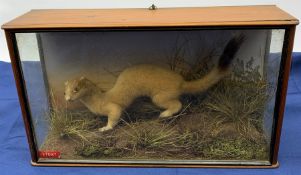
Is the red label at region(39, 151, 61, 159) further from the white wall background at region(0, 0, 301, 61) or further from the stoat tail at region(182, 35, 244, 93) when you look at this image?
the white wall background at region(0, 0, 301, 61)

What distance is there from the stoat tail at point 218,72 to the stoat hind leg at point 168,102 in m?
0.04

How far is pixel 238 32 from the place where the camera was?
99cm

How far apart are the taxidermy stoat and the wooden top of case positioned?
13 cm

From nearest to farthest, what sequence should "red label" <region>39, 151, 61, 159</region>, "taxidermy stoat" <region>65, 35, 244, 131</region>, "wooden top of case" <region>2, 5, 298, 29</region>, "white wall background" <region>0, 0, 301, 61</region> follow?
"wooden top of case" <region>2, 5, 298, 29</region>, "taxidermy stoat" <region>65, 35, 244, 131</region>, "red label" <region>39, 151, 61, 159</region>, "white wall background" <region>0, 0, 301, 61</region>

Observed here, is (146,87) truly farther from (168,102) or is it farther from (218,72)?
(218,72)

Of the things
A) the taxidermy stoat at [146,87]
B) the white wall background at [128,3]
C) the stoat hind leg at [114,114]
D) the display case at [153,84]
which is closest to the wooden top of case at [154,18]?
the display case at [153,84]

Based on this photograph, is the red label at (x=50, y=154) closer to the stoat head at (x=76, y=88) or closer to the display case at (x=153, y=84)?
the display case at (x=153, y=84)

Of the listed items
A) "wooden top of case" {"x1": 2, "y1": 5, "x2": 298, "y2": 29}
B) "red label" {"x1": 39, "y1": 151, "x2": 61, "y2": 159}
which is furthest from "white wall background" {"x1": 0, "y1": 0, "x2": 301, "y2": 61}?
"red label" {"x1": 39, "y1": 151, "x2": 61, "y2": 159}

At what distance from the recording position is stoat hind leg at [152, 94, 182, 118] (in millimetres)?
1108

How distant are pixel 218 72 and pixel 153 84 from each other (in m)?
0.18

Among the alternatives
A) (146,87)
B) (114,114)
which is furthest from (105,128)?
(146,87)

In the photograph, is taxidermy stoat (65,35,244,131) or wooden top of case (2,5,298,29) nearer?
wooden top of case (2,5,298,29)

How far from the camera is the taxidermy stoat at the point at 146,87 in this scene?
3.59 feet

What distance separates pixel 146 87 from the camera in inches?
43.5
